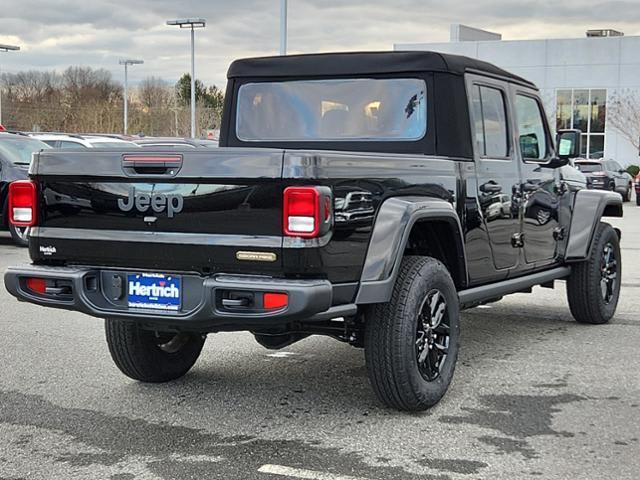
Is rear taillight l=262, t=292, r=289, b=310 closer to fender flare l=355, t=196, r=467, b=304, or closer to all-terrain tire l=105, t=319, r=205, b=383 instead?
fender flare l=355, t=196, r=467, b=304

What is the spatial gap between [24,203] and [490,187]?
9.71ft

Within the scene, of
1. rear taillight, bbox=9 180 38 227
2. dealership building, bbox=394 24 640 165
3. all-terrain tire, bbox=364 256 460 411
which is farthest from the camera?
dealership building, bbox=394 24 640 165

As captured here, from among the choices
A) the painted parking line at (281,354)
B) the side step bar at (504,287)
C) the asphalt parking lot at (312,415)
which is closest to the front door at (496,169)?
the side step bar at (504,287)

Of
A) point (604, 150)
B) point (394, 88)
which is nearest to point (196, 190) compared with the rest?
point (394, 88)

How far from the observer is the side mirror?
288 inches

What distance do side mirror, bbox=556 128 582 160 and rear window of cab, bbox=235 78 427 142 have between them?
1.86 m

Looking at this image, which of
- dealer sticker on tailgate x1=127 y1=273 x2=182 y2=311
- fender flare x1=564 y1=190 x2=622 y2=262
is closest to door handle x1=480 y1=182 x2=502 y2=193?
fender flare x1=564 y1=190 x2=622 y2=262

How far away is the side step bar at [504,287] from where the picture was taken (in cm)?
589

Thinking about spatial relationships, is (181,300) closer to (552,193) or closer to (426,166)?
(426,166)

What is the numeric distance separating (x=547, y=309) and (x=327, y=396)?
394cm

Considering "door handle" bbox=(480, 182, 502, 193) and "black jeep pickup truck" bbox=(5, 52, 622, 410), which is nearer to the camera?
"black jeep pickup truck" bbox=(5, 52, 622, 410)

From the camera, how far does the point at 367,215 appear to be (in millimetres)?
4766

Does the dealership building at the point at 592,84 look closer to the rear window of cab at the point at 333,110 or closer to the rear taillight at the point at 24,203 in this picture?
the rear window of cab at the point at 333,110

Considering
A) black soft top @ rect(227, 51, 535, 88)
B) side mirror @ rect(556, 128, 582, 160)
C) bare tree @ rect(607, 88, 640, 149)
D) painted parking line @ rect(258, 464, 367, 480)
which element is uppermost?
bare tree @ rect(607, 88, 640, 149)
